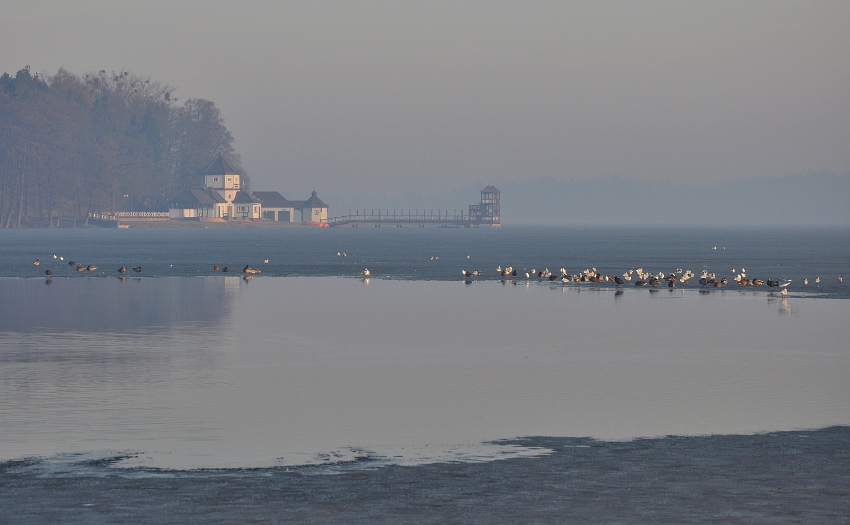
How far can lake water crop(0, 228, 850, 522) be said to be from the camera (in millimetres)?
16328

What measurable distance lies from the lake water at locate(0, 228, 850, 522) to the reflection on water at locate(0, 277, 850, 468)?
0.22 ft

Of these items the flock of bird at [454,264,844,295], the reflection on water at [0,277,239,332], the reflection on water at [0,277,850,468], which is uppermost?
the flock of bird at [454,264,844,295]

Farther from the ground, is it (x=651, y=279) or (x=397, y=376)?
(x=651, y=279)

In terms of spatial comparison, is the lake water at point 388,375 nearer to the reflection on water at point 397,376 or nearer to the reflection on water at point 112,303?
Result: the reflection on water at point 397,376

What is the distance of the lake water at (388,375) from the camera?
53.6 ft

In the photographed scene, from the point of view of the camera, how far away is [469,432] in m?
17.6

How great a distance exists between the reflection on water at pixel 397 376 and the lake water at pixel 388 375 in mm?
67

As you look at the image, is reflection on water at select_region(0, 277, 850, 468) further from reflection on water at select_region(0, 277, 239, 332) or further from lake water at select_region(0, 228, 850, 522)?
reflection on water at select_region(0, 277, 239, 332)

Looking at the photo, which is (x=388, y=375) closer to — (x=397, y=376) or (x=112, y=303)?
(x=397, y=376)

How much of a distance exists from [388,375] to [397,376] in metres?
0.24

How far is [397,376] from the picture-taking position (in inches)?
958

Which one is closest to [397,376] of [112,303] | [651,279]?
[112,303]

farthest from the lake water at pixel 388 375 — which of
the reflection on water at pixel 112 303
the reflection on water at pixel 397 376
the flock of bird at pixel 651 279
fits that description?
the flock of bird at pixel 651 279

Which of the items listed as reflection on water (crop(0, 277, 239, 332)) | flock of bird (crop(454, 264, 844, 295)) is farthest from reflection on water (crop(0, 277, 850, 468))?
flock of bird (crop(454, 264, 844, 295))
